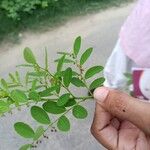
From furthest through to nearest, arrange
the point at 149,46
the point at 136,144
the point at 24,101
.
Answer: the point at 149,46
the point at 136,144
the point at 24,101

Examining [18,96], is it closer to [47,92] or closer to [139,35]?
[47,92]

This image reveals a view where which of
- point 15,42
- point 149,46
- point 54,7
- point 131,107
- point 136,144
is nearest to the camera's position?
point 131,107

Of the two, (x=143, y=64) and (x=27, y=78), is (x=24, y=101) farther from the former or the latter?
(x=143, y=64)

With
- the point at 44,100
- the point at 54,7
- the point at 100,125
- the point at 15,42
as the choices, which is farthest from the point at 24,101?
the point at 54,7

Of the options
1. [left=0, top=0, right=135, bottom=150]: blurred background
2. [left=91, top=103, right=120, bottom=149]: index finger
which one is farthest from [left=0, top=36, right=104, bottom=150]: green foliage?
[left=0, top=0, right=135, bottom=150]: blurred background

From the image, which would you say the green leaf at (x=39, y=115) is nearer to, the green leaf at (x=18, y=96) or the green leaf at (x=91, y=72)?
the green leaf at (x=18, y=96)

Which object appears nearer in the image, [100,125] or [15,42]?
[100,125]

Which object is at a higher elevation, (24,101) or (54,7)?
(24,101)

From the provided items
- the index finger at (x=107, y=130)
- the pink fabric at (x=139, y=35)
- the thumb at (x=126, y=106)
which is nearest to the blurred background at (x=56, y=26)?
the pink fabric at (x=139, y=35)

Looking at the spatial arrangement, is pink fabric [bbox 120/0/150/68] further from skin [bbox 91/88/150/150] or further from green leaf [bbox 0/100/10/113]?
green leaf [bbox 0/100/10/113]
